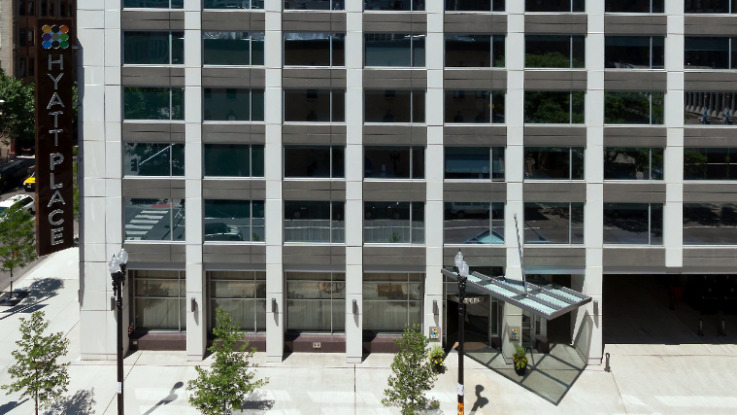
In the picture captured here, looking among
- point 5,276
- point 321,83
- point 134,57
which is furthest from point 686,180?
point 5,276

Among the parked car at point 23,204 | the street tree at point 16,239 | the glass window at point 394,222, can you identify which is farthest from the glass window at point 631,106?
the parked car at point 23,204

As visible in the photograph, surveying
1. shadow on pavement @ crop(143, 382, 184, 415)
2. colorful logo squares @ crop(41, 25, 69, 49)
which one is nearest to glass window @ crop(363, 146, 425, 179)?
shadow on pavement @ crop(143, 382, 184, 415)

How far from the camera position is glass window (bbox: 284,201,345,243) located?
1104 inches

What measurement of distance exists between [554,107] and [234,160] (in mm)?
13899

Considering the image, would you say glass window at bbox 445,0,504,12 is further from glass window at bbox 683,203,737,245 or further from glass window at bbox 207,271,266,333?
glass window at bbox 207,271,266,333

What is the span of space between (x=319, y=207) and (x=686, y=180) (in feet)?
52.4

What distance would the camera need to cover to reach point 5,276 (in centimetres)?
3825

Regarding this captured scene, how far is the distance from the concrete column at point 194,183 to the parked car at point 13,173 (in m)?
41.6

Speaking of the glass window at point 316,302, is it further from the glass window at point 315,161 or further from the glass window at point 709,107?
the glass window at point 709,107

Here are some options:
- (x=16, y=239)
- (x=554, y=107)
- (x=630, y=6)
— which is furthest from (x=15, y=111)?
(x=630, y=6)

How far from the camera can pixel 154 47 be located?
89.8 feet

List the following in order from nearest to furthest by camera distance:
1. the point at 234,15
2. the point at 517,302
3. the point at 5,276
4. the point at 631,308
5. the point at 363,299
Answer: the point at 517,302, the point at 234,15, the point at 363,299, the point at 631,308, the point at 5,276

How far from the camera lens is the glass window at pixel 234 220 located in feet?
91.8

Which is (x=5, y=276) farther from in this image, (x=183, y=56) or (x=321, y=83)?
(x=321, y=83)
